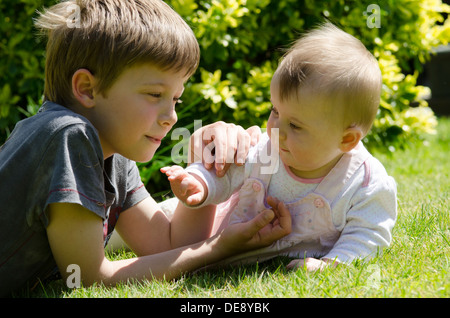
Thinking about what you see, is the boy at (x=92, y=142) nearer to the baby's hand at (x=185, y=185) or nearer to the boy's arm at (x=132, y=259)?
the boy's arm at (x=132, y=259)

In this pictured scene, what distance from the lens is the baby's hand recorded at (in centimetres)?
205

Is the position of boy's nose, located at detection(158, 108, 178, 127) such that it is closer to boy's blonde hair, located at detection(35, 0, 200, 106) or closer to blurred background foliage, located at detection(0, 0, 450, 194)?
boy's blonde hair, located at detection(35, 0, 200, 106)

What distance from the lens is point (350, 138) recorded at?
214 cm

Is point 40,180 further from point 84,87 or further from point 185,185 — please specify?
point 185,185

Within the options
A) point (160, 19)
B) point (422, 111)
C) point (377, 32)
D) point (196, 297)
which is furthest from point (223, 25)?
point (196, 297)

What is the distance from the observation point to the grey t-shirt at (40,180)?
175 centimetres

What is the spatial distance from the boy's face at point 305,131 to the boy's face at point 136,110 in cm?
40

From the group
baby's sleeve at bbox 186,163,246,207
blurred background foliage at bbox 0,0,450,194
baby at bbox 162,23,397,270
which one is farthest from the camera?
blurred background foliage at bbox 0,0,450,194

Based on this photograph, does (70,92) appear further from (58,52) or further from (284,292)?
(284,292)

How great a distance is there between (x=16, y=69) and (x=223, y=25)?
4.77 feet

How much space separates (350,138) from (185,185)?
643 millimetres

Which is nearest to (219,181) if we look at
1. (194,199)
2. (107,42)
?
(194,199)

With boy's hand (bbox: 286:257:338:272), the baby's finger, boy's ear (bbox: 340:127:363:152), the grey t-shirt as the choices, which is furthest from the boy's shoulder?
boy's ear (bbox: 340:127:363:152)

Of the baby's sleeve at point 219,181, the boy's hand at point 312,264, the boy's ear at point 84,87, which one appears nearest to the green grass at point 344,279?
the boy's hand at point 312,264
